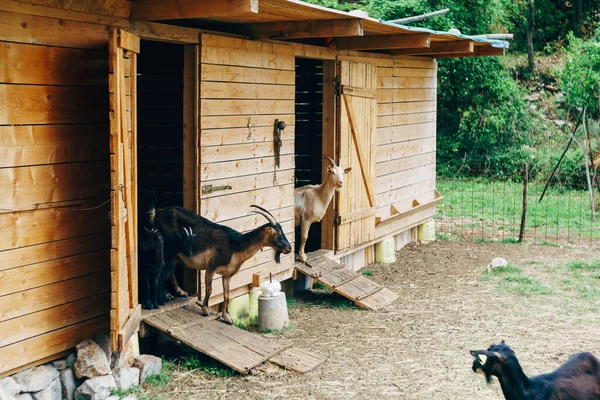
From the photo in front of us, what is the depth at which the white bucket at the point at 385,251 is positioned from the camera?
496 inches

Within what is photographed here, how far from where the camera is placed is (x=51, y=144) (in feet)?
19.5

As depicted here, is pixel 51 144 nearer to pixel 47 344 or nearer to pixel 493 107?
pixel 47 344

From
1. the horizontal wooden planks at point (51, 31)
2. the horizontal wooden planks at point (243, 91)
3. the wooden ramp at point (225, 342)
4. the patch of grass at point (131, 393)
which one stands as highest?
the horizontal wooden planks at point (51, 31)

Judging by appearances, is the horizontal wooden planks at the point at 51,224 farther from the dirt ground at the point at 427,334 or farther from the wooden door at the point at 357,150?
the wooden door at the point at 357,150

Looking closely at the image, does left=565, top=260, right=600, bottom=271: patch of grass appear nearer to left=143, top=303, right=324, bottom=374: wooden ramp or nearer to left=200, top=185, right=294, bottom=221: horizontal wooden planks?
left=200, top=185, right=294, bottom=221: horizontal wooden planks

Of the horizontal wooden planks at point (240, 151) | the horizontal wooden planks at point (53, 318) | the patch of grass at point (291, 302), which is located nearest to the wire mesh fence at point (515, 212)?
the patch of grass at point (291, 302)

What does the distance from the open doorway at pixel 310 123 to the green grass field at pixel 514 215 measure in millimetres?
3960

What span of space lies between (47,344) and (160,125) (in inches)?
131

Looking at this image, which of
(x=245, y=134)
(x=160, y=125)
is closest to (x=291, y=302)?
(x=245, y=134)

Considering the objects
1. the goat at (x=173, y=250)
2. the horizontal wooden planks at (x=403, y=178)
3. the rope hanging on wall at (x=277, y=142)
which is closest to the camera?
the goat at (x=173, y=250)

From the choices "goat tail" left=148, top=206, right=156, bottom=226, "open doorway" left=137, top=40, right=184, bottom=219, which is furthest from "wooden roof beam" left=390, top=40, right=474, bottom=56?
"goat tail" left=148, top=206, right=156, bottom=226

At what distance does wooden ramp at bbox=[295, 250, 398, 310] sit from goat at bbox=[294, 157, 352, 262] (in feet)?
0.92

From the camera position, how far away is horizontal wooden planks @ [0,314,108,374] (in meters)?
5.63

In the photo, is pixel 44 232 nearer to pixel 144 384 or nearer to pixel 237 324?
pixel 144 384
